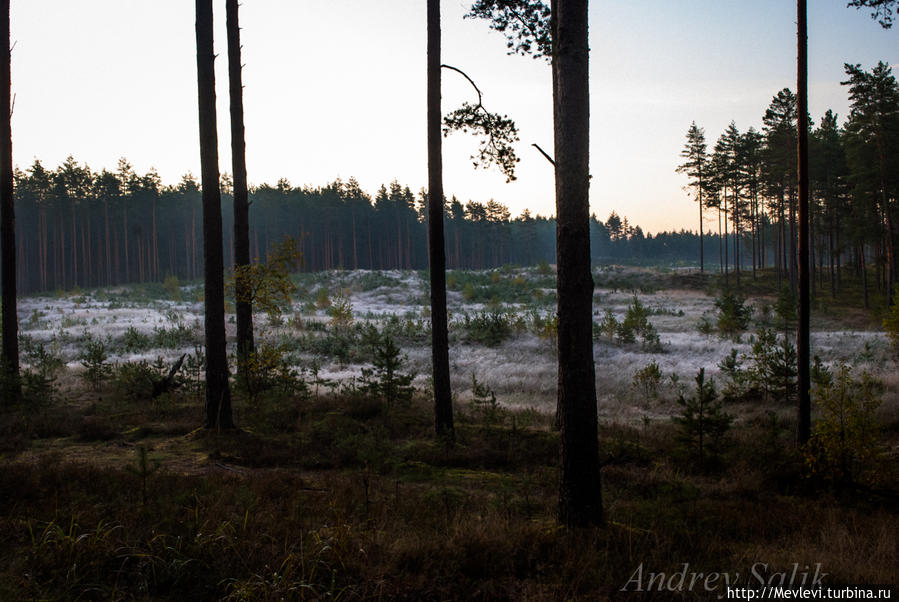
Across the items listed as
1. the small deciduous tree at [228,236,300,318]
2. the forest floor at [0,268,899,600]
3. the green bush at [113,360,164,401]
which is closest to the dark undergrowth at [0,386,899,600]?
the forest floor at [0,268,899,600]

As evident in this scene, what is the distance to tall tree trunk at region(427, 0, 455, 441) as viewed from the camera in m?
9.56

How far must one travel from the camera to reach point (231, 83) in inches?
488

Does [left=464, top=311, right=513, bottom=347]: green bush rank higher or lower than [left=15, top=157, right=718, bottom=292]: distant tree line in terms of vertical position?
lower

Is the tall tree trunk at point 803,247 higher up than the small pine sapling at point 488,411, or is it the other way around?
the tall tree trunk at point 803,247

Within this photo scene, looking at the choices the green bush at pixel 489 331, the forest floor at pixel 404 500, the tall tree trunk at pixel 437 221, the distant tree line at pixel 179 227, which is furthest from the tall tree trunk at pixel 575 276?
the distant tree line at pixel 179 227

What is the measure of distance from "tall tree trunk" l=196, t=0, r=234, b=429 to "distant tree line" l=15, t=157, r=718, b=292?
4151 centimetres

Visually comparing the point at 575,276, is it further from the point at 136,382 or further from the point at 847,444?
the point at 136,382

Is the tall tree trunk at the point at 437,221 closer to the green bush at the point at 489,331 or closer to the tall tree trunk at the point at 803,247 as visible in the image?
the tall tree trunk at the point at 803,247

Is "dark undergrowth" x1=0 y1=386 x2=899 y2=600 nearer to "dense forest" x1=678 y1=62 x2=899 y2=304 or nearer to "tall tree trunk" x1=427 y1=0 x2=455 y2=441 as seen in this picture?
"tall tree trunk" x1=427 y1=0 x2=455 y2=441

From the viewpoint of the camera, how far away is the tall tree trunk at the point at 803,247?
9.45m

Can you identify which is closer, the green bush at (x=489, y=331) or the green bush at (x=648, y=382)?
the green bush at (x=648, y=382)

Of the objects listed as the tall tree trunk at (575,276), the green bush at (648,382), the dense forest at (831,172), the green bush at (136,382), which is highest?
the dense forest at (831,172)

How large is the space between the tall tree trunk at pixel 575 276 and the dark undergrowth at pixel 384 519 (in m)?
0.51

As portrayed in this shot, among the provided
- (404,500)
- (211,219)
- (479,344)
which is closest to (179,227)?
(479,344)
